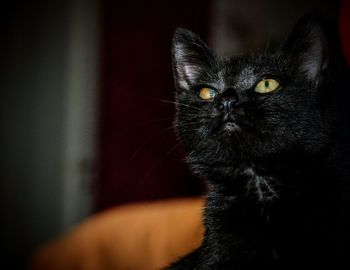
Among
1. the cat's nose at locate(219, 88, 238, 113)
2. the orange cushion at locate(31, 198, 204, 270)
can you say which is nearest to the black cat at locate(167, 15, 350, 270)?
the cat's nose at locate(219, 88, 238, 113)

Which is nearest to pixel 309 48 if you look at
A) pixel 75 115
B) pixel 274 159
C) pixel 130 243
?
pixel 274 159

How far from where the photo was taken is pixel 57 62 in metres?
2.56

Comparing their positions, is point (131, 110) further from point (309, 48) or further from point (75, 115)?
point (309, 48)

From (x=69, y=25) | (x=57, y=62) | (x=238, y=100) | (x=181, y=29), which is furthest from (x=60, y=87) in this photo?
(x=238, y=100)

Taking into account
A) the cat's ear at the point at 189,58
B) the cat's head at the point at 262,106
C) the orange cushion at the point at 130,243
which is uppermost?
the cat's ear at the point at 189,58

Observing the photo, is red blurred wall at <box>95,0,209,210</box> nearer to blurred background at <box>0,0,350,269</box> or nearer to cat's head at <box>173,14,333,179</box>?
blurred background at <box>0,0,350,269</box>

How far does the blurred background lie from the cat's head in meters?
1.34

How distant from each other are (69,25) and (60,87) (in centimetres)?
37

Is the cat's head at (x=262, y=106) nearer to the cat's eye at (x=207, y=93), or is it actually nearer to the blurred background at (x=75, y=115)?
the cat's eye at (x=207, y=93)

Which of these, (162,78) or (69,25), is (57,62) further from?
(162,78)

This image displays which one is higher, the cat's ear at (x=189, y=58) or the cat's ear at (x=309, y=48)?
the cat's ear at (x=189, y=58)

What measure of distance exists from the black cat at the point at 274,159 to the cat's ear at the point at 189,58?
8 cm

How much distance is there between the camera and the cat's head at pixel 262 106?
2.54ft

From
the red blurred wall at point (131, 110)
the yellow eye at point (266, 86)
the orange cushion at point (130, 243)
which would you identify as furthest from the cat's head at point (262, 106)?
the red blurred wall at point (131, 110)
